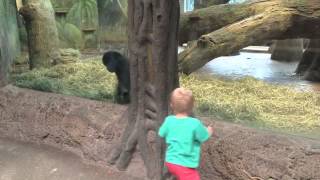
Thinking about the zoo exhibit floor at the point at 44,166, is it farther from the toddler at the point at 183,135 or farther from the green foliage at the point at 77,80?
the toddler at the point at 183,135

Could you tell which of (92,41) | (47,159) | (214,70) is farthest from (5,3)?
(214,70)

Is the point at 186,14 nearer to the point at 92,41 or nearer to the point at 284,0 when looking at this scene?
the point at 92,41

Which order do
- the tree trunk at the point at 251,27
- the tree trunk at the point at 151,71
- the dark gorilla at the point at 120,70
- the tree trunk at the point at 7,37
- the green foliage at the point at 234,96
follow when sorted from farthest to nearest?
the tree trunk at the point at 7,37 → the tree trunk at the point at 251,27 → the dark gorilla at the point at 120,70 → the tree trunk at the point at 151,71 → the green foliage at the point at 234,96

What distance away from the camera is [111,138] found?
3973 millimetres

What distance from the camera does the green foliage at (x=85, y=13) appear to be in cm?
430

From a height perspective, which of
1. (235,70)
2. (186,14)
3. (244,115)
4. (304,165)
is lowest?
(304,165)

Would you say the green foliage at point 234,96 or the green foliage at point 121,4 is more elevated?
the green foliage at point 121,4

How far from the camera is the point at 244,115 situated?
348 centimetres

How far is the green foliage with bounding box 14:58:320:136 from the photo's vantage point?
3289 millimetres

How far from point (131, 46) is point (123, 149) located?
89 cm

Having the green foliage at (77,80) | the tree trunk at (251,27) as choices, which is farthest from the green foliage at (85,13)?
the tree trunk at (251,27)

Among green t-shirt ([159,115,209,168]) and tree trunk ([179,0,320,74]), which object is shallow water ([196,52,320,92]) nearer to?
tree trunk ([179,0,320,74])

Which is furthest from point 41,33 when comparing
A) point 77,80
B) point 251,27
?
point 251,27

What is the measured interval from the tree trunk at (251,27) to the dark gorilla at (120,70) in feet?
2.11
